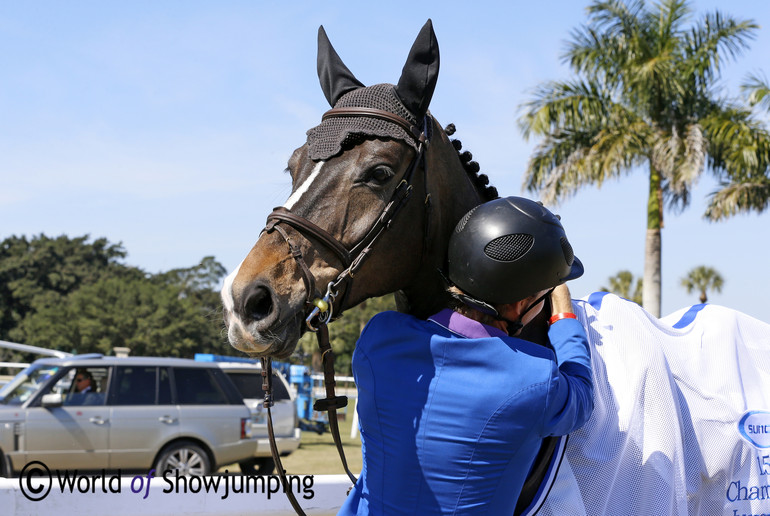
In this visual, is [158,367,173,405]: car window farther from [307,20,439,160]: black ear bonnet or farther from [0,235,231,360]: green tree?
[0,235,231,360]: green tree

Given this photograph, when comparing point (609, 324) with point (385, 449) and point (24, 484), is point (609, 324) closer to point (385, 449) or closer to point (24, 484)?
point (385, 449)

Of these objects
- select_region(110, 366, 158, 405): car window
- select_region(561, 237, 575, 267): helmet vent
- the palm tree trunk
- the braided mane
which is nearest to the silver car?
select_region(110, 366, 158, 405): car window

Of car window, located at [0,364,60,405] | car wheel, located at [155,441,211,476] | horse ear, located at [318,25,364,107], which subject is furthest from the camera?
car wheel, located at [155,441,211,476]

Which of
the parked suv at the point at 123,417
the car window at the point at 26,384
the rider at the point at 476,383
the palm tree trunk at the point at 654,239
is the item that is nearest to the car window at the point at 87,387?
the parked suv at the point at 123,417

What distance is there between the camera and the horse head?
6.52ft

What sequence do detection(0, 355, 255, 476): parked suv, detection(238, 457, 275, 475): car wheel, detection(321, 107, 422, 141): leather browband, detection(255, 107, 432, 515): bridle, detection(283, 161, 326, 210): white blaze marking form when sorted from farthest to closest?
detection(238, 457, 275, 475): car wheel < detection(0, 355, 255, 476): parked suv < detection(321, 107, 422, 141): leather browband < detection(283, 161, 326, 210): white blaze marking < detection(255, 107, 432, 515): bridle

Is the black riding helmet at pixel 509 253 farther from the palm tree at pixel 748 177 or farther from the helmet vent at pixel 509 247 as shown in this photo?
the palm tree at pixel 748 177

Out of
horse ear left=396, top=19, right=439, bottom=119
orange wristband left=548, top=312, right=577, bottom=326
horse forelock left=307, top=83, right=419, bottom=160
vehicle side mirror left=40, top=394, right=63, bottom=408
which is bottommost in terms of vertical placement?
orange wristband left=548, top=312, right=577, bottom=326

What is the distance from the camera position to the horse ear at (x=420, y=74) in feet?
7.72

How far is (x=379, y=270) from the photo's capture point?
7.59 feet

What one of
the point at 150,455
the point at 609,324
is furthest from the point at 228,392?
the point at 609,324

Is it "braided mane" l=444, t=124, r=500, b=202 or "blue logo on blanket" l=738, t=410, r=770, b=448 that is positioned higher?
"braided mane" l=444, t=124, r=500, b=202

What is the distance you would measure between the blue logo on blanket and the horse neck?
4.06 feet

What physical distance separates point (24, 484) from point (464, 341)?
10.1 feet
